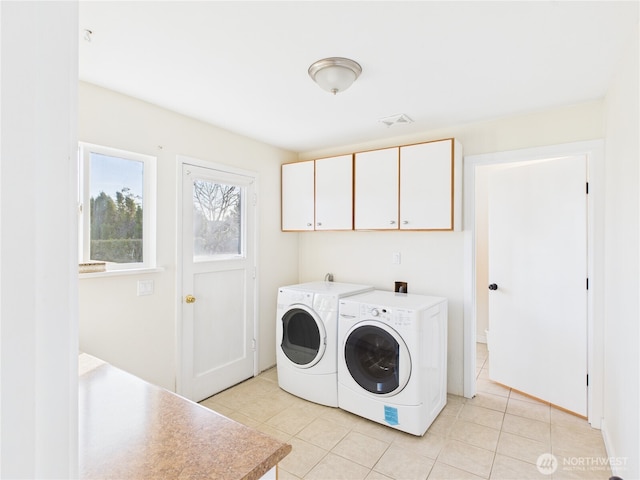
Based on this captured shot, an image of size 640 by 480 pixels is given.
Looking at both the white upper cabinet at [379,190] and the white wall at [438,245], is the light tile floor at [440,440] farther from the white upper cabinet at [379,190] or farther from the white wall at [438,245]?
the white upper cabinet at [379,190]

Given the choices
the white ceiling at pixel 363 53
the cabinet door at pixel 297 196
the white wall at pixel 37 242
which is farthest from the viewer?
the cabinet door at pixel 297 196

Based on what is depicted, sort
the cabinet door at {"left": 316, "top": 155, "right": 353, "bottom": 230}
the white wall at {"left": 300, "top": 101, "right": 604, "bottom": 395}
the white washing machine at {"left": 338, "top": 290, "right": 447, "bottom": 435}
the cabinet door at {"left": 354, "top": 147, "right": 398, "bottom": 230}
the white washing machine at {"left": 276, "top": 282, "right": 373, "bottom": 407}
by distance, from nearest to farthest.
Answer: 1. the white washing machine at {"left": 338, "top": 290, "right": 447, "bottom": 435}
2. the white wall at {"left": 300, "top": 101, "right": 604, "bottom": 395}
3. the white washing machine at {"left": 276, "top": 282, "right": 373, "bottom": 407}
4. the cabinet door at {"left": 354, "top": 147, "right": 398, "bottom": 230}
5. the cabinet door at {"left": 316, "top": 155, "right": 353, "bottom": 230}

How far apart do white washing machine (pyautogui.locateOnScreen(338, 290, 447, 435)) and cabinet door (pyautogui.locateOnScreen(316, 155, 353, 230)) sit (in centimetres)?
81

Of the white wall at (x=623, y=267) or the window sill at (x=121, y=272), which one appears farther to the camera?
the window sill at (x=121, y=272)

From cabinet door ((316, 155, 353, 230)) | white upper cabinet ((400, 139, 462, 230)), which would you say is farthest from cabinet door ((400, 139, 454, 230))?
cabinet door ((316, 155, 353, 230))

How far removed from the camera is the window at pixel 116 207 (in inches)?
87.3

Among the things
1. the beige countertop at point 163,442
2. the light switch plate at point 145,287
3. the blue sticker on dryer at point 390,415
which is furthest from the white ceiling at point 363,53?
the blue sticker on dryer at point 390,415

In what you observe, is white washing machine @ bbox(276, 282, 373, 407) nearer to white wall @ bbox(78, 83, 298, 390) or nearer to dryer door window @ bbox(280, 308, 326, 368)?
dryer door window @ bbox(280, 308, 326, 368)

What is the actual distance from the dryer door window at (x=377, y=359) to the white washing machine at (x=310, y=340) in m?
0.21

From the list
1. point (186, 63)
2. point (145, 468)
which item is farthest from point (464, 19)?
point (145, 468)

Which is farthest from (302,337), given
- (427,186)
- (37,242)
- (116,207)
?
(37,242)

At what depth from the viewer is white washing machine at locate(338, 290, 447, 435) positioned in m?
2.39

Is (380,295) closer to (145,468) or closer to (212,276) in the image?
(212,276)

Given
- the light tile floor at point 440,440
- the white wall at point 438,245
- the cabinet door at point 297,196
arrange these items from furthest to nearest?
the cabinet door at point 297,196 → the white wall at point 438,245 → the light tile floor at point 440,440
